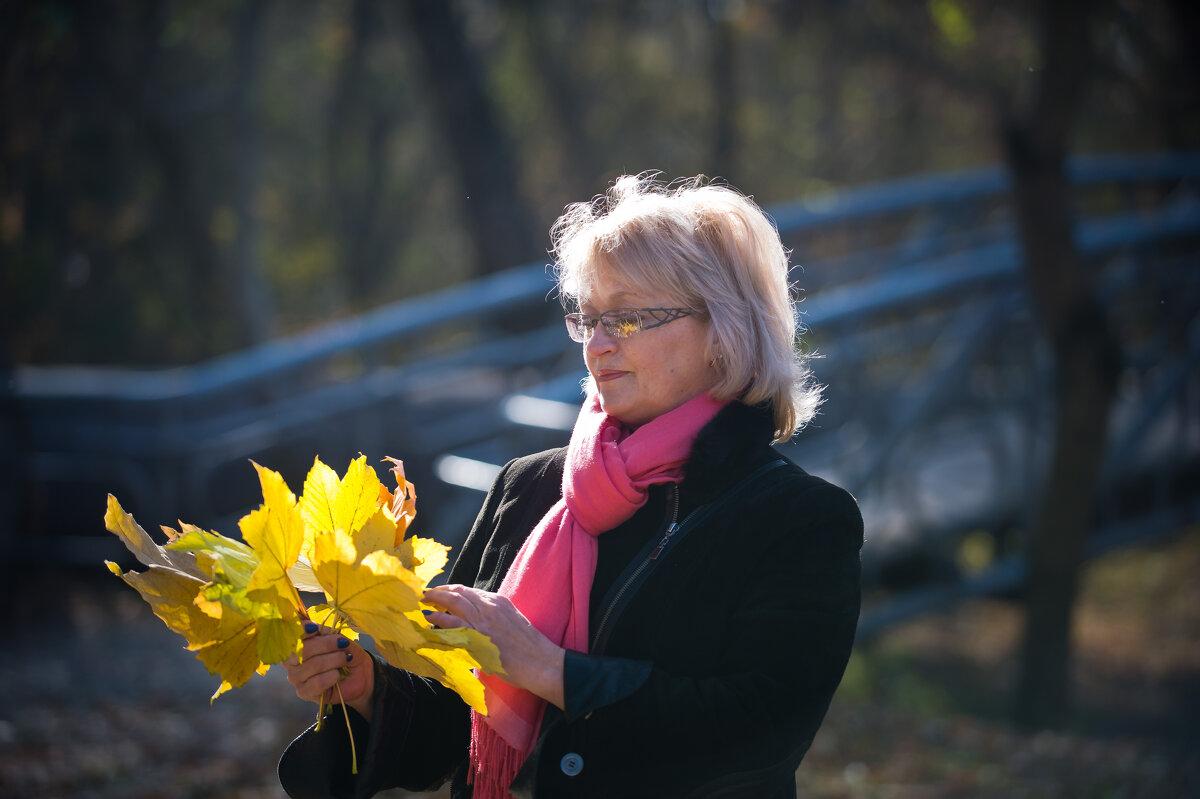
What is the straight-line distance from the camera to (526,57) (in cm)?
2400

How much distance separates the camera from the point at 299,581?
184cm

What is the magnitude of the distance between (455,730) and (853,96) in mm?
24876

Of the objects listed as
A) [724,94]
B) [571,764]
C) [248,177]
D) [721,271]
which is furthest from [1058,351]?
[248,177]

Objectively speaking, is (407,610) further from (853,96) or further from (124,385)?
(853,96)

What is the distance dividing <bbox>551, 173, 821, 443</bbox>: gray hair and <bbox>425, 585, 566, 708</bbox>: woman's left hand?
0.60 m

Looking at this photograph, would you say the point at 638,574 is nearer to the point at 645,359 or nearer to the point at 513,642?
the point at 513,642

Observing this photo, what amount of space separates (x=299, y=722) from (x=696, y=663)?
384 centimetres

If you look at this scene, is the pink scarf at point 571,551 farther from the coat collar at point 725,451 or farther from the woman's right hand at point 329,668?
the woman's right hand at point 329,668

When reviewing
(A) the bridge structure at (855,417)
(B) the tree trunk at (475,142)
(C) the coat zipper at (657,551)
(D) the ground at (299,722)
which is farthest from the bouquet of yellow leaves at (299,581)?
(B) the tree trunk at (475,142)

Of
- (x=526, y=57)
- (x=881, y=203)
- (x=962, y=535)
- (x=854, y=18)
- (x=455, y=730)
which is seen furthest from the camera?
(x=526, y=57)

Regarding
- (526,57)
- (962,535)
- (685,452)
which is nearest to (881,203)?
(962,535)

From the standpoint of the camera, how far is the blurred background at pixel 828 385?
5.74m

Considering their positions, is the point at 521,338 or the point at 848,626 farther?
the point at 521,338

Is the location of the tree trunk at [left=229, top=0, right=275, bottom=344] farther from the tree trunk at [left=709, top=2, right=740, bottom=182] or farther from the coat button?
the coat button
